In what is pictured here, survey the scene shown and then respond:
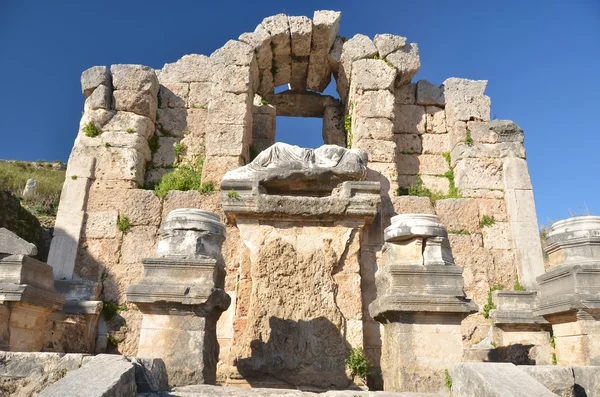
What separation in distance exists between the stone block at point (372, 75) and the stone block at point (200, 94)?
2.64 m

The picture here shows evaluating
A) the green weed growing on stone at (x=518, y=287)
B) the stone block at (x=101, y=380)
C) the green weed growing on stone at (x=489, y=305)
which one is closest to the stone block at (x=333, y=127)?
the green weed growing on stone at (x=489, y=305)

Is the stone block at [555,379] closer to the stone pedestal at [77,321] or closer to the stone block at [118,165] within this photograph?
the stone pedestal at [77,321]

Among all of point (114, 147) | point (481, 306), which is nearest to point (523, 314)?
point (481, 306)

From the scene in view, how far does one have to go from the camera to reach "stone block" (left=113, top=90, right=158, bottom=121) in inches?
337

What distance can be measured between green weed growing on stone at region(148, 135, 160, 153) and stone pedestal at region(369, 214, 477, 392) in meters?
5.27

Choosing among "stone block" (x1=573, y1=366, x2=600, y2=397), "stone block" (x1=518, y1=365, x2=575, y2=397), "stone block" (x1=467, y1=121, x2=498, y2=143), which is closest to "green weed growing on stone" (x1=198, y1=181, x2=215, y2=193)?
"stone block" (x1=467, y1=121, x2=498, y2=143)

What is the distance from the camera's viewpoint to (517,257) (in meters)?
7.68

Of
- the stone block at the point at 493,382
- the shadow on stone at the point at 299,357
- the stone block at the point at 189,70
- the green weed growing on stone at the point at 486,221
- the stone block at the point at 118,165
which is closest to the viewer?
the stone block at the point at 493,382

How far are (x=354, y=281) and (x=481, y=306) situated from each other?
2179mm

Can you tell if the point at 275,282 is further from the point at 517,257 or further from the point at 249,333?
the point at 517,257

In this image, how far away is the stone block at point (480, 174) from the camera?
825cm

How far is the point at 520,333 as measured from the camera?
7.14 m

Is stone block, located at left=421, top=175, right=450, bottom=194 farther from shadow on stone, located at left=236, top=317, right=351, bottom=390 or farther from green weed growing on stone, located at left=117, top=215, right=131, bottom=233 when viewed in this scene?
green weed growing on stone, located at left=117, top=215, right=131, bottom=233

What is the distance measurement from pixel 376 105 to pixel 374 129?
46 cm
